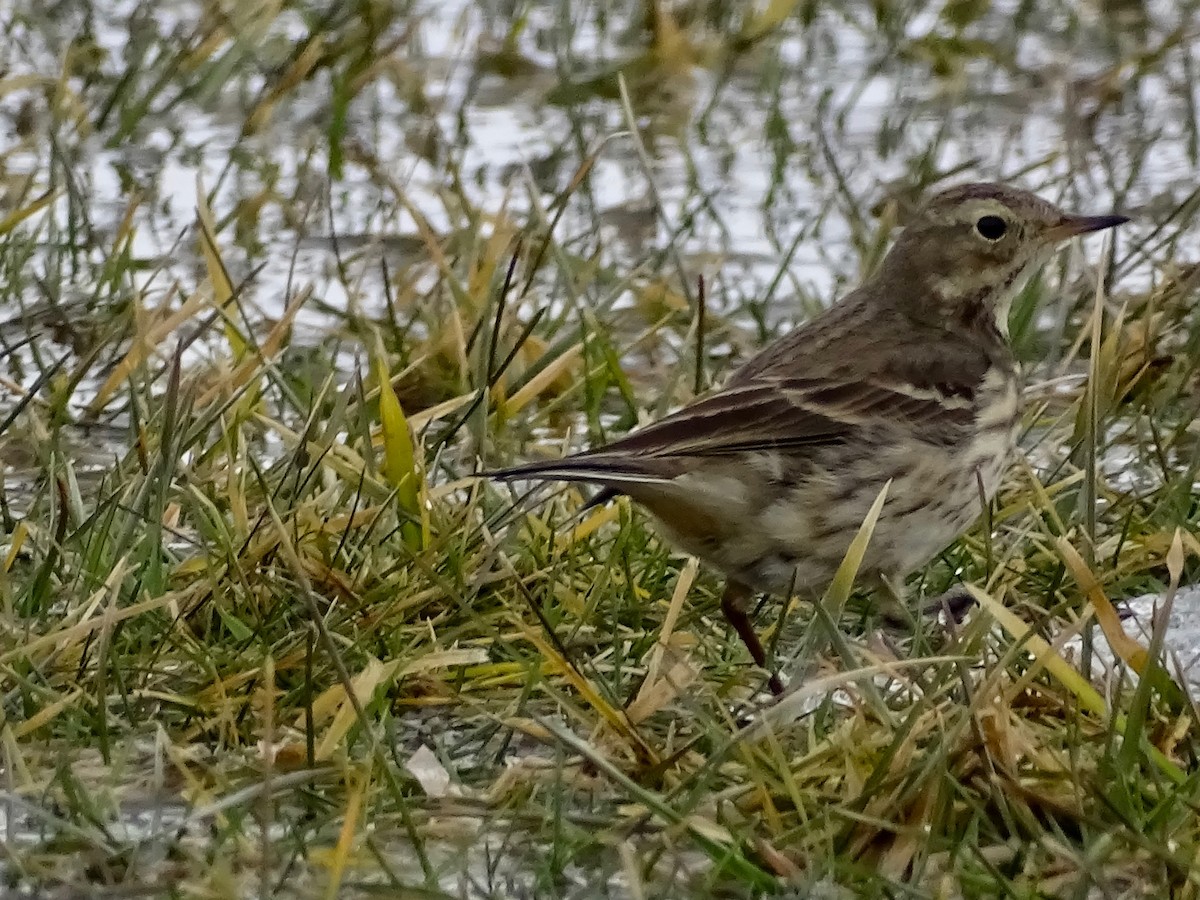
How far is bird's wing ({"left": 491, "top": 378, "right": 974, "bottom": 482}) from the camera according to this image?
4332mm

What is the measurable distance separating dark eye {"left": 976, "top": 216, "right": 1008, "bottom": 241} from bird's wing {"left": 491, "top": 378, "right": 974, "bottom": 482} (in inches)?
21.2

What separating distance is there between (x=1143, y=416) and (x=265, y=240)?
278 cm

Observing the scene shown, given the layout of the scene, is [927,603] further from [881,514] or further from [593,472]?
[593,472]

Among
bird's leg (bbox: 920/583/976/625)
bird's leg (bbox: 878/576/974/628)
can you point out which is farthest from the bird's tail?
bird's leg (bbox: 920/583/976/625)

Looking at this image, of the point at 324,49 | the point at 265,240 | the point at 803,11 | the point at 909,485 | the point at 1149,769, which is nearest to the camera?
the point at 1149,769

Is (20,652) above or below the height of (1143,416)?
above

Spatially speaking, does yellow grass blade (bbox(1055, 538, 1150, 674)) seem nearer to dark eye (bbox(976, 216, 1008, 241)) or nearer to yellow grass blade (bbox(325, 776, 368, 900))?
yellow grass blade (bbox(325, 776, 368, 900))

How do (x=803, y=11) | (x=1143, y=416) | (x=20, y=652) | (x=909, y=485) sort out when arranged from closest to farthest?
(x=20, y=652), (x=909, y=485), (x=1143, y=416), (x=803, y=11)

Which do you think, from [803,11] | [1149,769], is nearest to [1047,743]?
[1149,769]

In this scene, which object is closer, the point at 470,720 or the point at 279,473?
the point at 470,720

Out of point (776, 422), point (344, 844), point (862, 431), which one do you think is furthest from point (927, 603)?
point (344, 844)

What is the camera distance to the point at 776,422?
4.59 meters

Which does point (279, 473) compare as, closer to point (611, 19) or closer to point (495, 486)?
point (495, 486)

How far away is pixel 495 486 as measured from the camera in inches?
193
